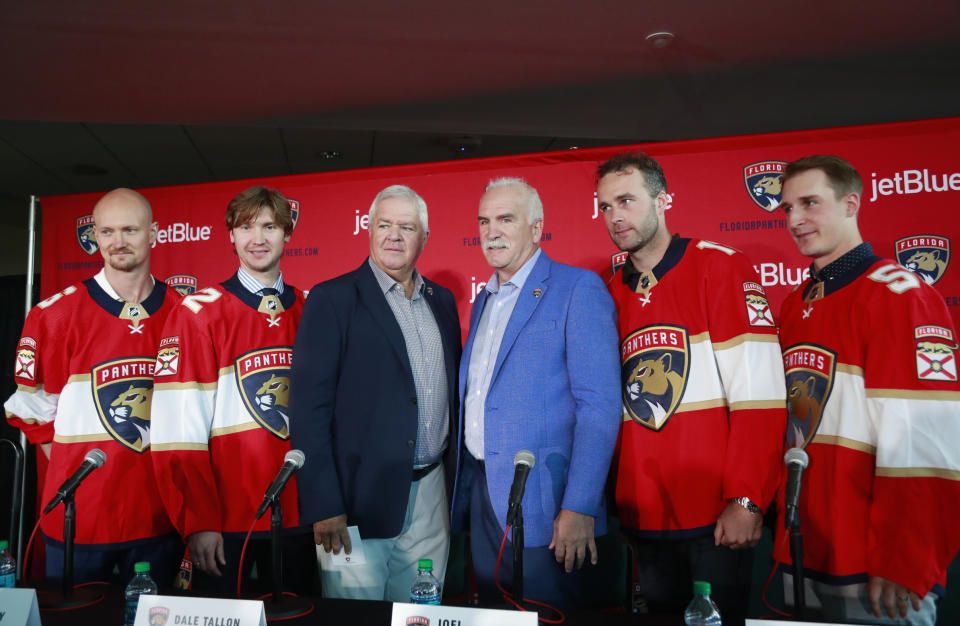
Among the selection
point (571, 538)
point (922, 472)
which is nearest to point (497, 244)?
point (571, 538)

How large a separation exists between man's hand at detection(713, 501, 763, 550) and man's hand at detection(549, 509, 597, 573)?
390 mm

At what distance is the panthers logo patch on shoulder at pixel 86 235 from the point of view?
3.72m

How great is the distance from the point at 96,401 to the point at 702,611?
2280 mm

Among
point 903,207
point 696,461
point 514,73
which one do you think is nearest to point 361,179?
point 514,73

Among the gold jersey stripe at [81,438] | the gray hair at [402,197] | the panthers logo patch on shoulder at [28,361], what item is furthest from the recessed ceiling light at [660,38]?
the panthers logo patch on shoulder at [28,361]

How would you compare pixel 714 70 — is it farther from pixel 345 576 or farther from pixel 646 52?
pixel 345 576

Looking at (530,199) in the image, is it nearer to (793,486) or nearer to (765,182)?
(793,486)

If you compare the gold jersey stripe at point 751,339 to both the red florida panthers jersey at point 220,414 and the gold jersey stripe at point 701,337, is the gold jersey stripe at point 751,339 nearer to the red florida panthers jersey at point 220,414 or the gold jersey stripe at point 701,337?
the gold jersey stripe at point 701,337

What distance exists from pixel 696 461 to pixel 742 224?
4.82 feet

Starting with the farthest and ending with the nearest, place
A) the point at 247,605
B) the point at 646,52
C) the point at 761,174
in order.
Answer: the point at 761,174 < the point at 646,52 < the point at 247,605

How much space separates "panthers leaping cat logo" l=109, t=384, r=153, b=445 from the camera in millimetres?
2578

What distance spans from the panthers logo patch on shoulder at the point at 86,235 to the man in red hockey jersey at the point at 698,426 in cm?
309

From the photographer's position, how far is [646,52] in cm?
269

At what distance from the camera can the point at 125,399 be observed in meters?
2.60
